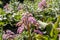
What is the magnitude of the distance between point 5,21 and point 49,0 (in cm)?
144

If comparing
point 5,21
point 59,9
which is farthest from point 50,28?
point 5,21

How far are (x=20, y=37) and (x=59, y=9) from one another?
160 cm

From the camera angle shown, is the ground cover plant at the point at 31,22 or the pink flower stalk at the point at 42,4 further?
the pink flower stalk at the point at 42,4

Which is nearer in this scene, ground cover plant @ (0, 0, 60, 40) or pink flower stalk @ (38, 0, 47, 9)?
ground cover plant @ (0, 0, 60, 40)

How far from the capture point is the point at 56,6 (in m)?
4.87

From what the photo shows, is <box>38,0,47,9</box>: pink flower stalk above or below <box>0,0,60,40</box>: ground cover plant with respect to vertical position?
above

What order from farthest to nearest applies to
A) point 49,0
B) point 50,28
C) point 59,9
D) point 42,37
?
point 49,0 → point 59,9 → point 50,28 → point 42,37

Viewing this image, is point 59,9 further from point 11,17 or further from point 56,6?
point 11,17

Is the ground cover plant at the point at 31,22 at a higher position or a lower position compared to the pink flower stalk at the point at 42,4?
lower

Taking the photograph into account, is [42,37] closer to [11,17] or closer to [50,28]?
[50,28]

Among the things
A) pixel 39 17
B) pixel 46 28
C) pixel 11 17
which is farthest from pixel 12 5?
pixel 46 28

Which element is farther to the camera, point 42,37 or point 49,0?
point 49,0

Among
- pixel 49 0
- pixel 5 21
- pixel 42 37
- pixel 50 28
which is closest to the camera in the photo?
pixel 42 37

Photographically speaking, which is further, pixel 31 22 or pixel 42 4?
pixel 42 4
